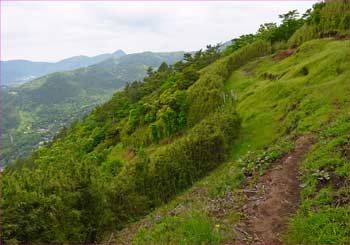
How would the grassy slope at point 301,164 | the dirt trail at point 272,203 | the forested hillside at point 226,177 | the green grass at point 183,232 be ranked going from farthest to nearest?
the forested hillside at point 226,177 → the dirt trail at point 272,203 → the grassy slope at point 301,164 → the green grass at point 183,232

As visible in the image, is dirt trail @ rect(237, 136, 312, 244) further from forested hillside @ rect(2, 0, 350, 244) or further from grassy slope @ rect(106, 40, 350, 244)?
grassy slope @ rect(106, 40, 350, 244)

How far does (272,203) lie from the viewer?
36.5ft

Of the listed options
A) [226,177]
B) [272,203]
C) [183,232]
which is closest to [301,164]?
[272,203]

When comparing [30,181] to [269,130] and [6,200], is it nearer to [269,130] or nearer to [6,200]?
[6,200]

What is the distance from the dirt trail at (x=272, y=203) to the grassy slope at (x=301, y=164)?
0.35m

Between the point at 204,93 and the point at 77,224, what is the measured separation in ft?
82.8

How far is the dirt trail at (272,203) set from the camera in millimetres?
9492

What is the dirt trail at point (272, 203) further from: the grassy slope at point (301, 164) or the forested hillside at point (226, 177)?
the grassy slope at point (301, 164)

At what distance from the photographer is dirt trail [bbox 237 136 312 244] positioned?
9.49 meters

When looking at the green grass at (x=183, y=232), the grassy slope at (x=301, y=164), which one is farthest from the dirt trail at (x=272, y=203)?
the green grass at (x=183, y=232)

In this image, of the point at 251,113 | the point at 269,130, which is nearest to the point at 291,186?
the point at 269,130

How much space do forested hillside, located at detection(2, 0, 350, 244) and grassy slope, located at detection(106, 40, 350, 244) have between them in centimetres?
5

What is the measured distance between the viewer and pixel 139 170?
1809 centimetres

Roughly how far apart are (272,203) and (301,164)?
10.9 ft
